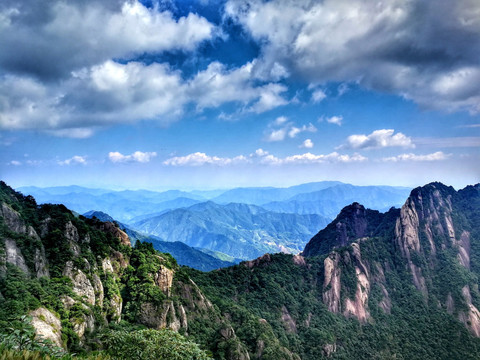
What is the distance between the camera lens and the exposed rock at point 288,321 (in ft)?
319

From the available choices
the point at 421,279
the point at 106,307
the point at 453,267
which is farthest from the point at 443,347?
the point at 106,307

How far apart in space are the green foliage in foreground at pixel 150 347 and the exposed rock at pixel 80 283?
16.7 m

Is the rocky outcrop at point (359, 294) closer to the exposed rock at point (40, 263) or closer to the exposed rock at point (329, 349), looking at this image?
the exposed rock at point (329, 349)

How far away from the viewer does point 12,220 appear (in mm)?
46156

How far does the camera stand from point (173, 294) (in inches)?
2470

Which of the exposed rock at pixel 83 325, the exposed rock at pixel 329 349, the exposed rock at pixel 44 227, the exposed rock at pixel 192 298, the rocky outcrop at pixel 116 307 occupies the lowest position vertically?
the exposed rock at pixel 329 349

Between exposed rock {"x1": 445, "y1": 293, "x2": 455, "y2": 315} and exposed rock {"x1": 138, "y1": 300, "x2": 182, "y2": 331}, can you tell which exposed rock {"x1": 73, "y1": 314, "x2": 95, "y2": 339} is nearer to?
exposed rock {"x1": 138, "y1": 300, "x2": 182, "y2": 331}

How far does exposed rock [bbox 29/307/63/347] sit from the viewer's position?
95.7 feet

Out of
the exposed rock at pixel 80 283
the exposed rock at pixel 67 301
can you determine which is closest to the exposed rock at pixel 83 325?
the exposed rock at pixel 67 301

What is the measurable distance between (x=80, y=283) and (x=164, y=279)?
67.8 ft

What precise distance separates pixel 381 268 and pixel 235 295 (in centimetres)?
8526

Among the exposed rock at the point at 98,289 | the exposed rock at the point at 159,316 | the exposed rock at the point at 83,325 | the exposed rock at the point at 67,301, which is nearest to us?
the exposed rock at the point at 83,325

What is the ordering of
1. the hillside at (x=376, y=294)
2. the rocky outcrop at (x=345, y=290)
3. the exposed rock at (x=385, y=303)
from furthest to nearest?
the exposed rock at (x=385, y=303) < the rocky outcrop at (x=345, y=290) < the hillside at (x=376, y=294)

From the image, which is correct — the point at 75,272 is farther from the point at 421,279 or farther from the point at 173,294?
the point at 421,279
